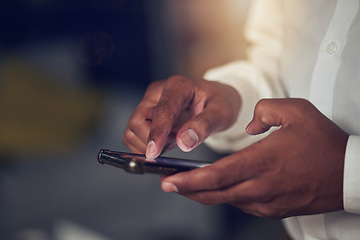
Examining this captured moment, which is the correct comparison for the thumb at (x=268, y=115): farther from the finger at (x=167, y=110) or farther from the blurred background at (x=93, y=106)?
the blurred background at (x=93, y=106)

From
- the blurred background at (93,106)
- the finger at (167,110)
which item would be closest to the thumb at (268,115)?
the finger at (167,110)

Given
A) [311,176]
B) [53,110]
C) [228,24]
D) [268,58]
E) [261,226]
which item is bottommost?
[261,226]

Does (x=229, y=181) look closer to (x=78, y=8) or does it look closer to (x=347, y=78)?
(x=347, y=78)

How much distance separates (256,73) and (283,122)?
30cm

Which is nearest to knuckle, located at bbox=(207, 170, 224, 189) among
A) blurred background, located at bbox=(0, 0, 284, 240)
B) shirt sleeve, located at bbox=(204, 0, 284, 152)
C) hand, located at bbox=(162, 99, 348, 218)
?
hand, located at bbox=(162, 99, 348, 218)

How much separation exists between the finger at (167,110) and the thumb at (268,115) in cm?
11

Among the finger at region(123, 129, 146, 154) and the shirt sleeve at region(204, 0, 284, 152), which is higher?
the shirt sleeve at region(204, 0, 284, 152)

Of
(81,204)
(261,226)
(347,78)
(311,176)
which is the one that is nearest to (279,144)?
(311,176)

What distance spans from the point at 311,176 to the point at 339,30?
23cm

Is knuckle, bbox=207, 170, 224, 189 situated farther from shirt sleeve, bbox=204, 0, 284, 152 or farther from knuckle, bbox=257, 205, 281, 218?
shirt sleeve, bbox=204, 0, 284, 152

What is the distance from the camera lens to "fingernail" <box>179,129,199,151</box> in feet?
1.37

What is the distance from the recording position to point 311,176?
344mm

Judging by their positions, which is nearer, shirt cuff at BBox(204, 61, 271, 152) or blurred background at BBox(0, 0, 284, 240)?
shirt cuff at BBox(204, 61, 271, 152)

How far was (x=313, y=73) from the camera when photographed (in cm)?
50
